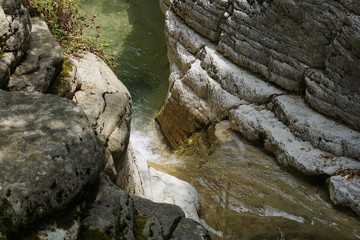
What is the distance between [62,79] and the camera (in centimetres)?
452

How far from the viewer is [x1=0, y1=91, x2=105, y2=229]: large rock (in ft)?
7.19

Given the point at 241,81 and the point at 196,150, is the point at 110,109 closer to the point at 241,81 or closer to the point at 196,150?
the point at 196,150

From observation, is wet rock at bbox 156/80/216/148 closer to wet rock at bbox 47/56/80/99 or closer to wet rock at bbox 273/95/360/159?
wet rock at bbox 273/95/360/159

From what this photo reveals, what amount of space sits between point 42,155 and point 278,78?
250 inches

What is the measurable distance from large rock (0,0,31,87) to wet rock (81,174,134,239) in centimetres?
199

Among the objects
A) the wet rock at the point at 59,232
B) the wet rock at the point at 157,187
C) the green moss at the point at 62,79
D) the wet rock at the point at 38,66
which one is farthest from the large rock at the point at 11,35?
the wet rock at the point at 59,232

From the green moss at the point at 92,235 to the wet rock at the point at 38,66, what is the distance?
236cm

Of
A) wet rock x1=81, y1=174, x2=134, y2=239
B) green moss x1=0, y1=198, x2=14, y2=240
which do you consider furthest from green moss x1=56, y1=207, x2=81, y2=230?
green moss x1=0, y1=198, x2=14, y2=240

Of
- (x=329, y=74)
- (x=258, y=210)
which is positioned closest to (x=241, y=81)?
(x=329, y=74)

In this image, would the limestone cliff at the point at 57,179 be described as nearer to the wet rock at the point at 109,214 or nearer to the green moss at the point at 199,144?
the wet rock at the point at 109,214

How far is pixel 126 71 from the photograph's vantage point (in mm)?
12258

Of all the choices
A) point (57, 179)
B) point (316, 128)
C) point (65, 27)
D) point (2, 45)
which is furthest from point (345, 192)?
point (65, 27)

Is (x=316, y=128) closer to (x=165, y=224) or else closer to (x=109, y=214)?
(x=165, y=224)

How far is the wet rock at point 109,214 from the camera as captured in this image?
253cm
